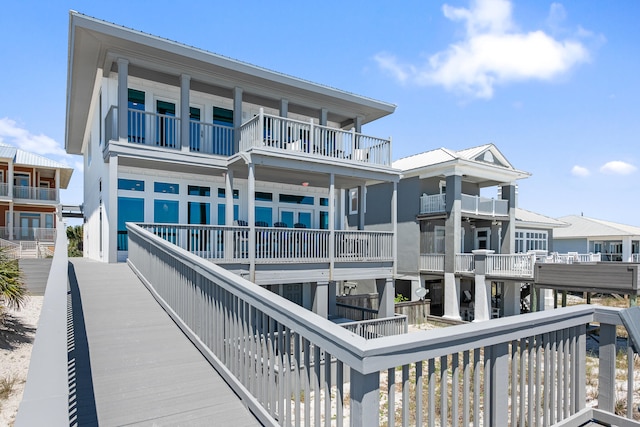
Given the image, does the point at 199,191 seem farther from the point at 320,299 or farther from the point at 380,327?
the point at 380,327

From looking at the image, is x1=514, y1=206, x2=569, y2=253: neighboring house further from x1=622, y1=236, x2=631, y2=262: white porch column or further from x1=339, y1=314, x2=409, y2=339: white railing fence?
x1=339, y1=314, x2=409, y2=339: white railing fence

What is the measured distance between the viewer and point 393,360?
188cm

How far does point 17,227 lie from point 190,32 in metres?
27.3

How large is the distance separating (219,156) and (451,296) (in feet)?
49.2

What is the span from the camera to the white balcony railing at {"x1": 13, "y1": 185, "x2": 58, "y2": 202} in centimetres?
Answer: 3013

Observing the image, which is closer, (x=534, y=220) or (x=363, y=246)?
(x=363, y=246)

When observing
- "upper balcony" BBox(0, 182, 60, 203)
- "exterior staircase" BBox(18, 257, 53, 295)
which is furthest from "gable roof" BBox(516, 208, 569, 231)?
"upper balcony" BBox(0, 182, 60, 203)

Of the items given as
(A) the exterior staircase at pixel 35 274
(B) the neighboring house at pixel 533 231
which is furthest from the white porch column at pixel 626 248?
(A) the exterior staircase at pixel 35 274

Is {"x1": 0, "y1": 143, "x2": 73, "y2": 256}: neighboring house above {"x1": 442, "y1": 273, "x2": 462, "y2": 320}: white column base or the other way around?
above

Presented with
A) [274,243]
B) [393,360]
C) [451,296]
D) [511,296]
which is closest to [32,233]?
[274,243]

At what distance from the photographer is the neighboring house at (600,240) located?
34844mm

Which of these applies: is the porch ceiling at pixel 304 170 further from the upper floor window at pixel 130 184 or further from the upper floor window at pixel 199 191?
the upper floor window at pixel 130 184

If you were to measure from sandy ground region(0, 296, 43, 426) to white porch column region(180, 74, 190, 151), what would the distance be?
6511 mm

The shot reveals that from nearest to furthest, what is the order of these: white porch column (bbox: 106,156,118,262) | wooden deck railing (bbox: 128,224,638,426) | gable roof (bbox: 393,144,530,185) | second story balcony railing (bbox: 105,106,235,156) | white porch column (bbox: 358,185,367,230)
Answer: wooden deck railing (bbox: 128,224,638,426) → white porch column (bbox: 106,156,118,262) → second story balcony railing (bbox: 105,106,235,156) → white porch column (bbox: 358,185,367,230) → gable roof (bbox: 393,144,530,185)
